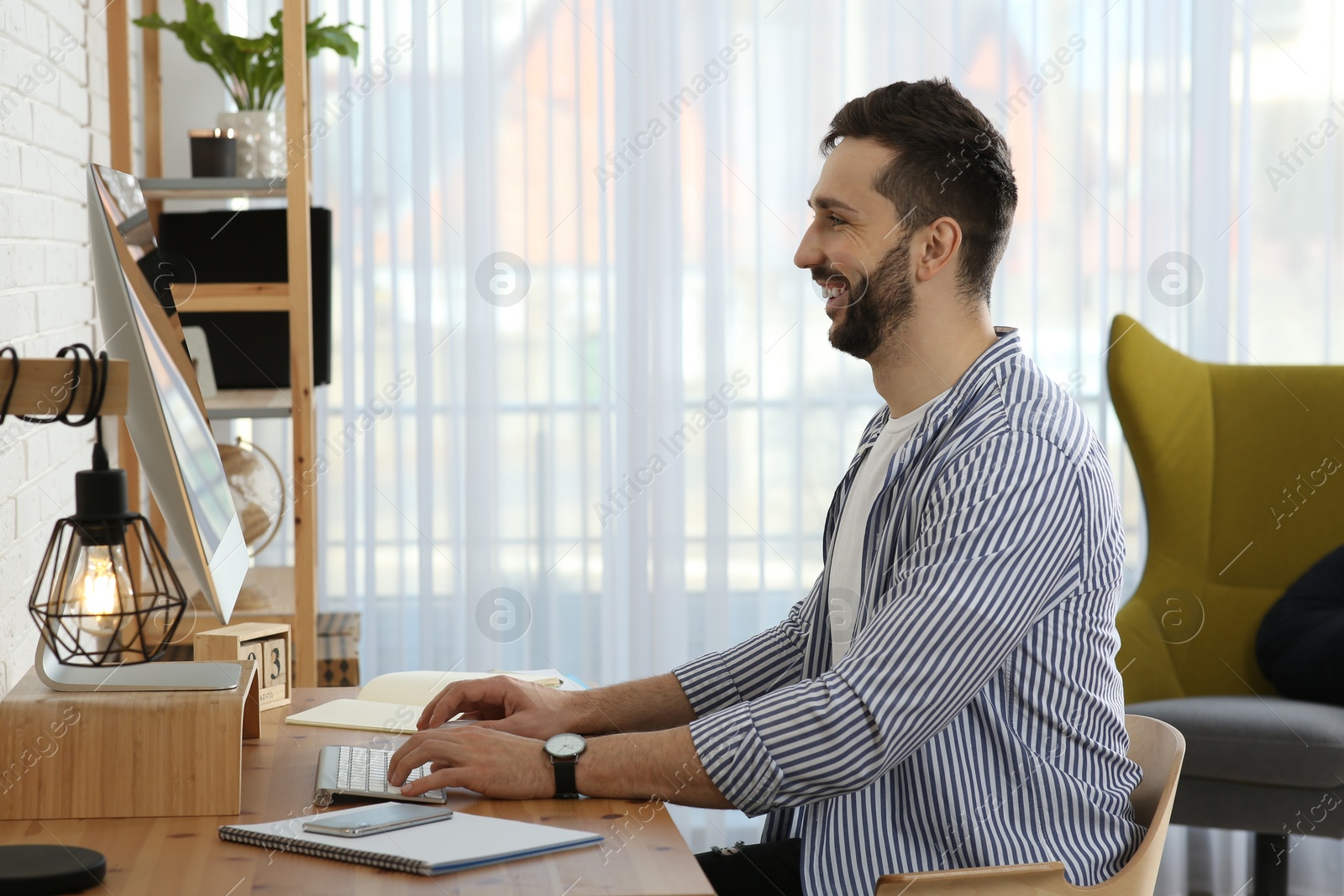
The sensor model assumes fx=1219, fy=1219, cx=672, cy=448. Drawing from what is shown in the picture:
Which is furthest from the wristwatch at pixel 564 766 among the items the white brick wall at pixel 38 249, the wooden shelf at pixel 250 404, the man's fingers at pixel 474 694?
the wooden shelf at pixel 250 404

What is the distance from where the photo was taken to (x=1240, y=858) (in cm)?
281

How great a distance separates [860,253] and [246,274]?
1603 mm

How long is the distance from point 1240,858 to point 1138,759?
5.51 feet

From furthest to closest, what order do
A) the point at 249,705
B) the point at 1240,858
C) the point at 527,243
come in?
the point at 527,243 → the point at 1240,858 → the point at 249,705

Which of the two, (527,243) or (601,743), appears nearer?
(601,743)

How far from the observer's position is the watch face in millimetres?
1209

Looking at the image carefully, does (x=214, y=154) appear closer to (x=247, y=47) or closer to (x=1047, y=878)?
(x=247, y=47)

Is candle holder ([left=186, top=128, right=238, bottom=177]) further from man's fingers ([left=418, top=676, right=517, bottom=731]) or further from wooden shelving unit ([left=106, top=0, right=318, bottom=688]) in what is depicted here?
man's fingers ([left=418, top=676, right=517, bottom=731])

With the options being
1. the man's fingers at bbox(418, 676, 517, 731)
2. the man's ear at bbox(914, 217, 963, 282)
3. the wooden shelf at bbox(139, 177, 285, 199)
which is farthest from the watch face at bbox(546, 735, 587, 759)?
the wooden shelf at bbox(139, 177, 285, 199)

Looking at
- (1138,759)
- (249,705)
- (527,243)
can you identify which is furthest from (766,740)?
(527,243)

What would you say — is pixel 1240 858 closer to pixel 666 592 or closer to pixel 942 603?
pixel 666 592

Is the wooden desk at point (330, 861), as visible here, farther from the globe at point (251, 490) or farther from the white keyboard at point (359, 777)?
the globe at point (251, 490)

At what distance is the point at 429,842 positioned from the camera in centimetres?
103

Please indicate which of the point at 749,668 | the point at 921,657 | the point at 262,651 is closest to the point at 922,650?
the point at 921,657
